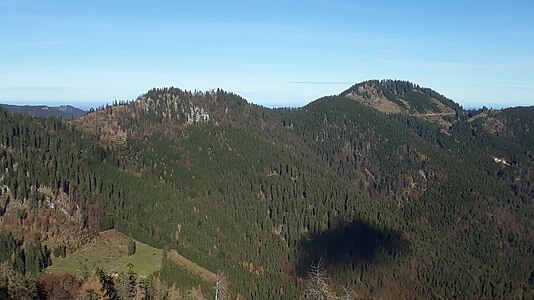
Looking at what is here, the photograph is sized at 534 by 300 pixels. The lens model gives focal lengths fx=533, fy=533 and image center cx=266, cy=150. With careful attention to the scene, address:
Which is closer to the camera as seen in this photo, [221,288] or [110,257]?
[221,288]

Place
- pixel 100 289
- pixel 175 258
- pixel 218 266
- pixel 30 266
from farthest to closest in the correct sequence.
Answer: pixel 218 266 → pixel 175 258 → pixel 30 266 → pixel 100 289

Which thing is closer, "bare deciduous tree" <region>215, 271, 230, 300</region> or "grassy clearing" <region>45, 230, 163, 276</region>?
"bare deciduous tree" <region>215, 271, 230, 300</region>

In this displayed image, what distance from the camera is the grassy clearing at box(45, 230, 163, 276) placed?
158125 millimetres

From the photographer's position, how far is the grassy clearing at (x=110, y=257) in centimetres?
15812

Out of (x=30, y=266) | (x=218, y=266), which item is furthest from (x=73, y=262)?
(x=218, y=266)

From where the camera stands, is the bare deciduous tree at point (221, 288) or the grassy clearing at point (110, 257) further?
the grassy clearing at point (110, 257)

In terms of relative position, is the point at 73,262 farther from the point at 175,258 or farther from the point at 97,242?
the point at 175,258

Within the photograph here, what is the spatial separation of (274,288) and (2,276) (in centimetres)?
10953

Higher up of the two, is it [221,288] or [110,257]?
[221,288]

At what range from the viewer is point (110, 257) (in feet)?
563

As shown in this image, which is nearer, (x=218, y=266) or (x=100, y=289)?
(x=100, y=289)

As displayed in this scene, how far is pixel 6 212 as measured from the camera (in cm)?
18625

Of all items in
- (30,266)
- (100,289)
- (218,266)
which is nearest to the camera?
(100,289)

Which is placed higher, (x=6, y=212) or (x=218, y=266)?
(x=6, y=212)
